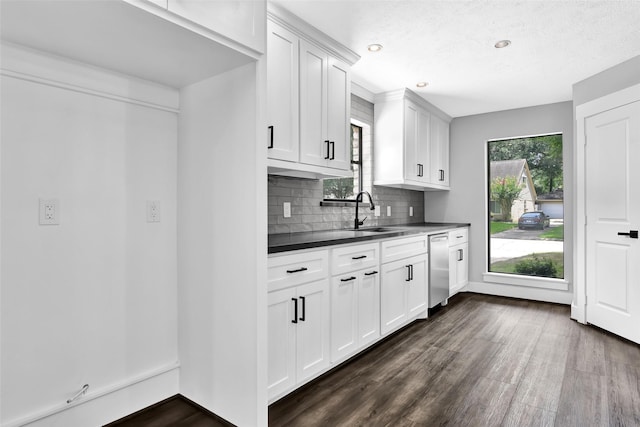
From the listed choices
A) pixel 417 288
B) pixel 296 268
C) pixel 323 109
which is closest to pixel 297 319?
pixel 296 268

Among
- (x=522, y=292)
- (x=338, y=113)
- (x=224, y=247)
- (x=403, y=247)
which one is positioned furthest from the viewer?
(x=522, y=292)

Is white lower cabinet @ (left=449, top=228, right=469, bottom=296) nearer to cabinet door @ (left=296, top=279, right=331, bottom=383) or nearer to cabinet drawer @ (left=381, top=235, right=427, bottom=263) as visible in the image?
cabinet drawer @ (left=381, top=235, right=427, bottom=263)

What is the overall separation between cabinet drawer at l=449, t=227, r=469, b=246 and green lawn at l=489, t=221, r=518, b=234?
0.35 meters

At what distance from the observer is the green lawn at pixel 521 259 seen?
460 cm

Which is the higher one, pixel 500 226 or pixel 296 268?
pixel 500 226

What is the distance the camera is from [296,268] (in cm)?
215

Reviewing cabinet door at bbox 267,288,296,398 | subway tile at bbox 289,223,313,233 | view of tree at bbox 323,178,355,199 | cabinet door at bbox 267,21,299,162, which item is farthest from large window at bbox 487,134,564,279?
cabinet door at bbox 267,288,296,398

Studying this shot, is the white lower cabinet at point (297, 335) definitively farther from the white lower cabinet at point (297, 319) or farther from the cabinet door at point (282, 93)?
the cabinet door at point (282, 93)

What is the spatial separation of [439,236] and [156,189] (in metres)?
2.98

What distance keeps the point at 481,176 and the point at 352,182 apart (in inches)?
82.9

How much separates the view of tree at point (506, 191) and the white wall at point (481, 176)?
160 mm

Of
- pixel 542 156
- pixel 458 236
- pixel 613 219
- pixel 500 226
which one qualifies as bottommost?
pixel 458 236

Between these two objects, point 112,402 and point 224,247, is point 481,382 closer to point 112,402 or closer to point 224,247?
point 224,247

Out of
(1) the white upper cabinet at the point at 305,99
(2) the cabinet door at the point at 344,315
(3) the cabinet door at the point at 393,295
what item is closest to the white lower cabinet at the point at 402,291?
(3) the cabinet door at the point at 393,295
